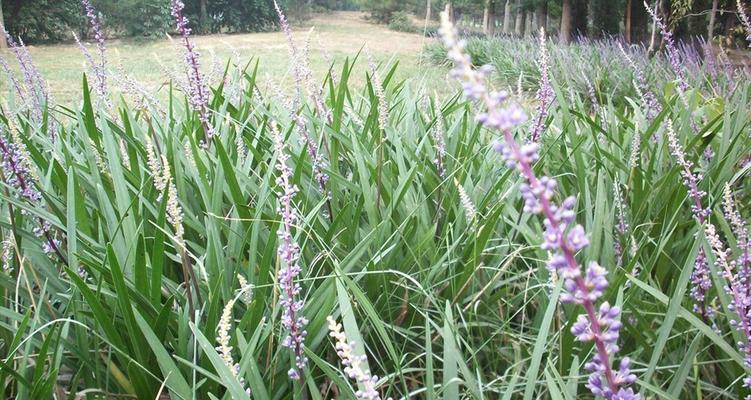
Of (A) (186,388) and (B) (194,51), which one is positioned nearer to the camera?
(A) (186,388)

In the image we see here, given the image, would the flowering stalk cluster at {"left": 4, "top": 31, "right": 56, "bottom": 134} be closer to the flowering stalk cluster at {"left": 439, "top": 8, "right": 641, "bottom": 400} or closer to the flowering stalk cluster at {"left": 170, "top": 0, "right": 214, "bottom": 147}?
the flowering stalk cluster at {"left": 170, "top": 0, "right": 214, "bottom": 147}

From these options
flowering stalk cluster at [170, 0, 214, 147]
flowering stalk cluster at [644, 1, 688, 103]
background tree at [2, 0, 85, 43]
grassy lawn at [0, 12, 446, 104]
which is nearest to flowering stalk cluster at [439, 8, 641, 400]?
flowering stalk cluster at [170, 0, 214, 147]

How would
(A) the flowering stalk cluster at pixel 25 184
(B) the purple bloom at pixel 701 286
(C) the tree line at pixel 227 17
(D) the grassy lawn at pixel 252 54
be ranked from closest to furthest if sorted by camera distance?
(B) the purple bloom at pixel 701 286, (A) the flowering stalk cluster at pixel 25 184, (D) the grassy lawn at pixel 252 54, (C) the tree line at pixel 227 17

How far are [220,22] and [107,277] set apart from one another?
71.8 feet

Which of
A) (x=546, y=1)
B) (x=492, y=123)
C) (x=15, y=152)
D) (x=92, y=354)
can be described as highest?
(x=546, y=1)

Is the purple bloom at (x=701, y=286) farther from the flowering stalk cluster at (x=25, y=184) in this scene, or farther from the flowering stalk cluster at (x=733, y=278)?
the flowering stalk cluster at (x=25, y=184)

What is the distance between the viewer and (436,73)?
14039mm

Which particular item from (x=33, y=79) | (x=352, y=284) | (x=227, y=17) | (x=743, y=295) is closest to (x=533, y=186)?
(x=352, y=284)

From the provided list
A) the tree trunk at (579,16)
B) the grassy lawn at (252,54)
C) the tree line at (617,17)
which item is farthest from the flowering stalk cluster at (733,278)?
the tree trunk at (579,16)

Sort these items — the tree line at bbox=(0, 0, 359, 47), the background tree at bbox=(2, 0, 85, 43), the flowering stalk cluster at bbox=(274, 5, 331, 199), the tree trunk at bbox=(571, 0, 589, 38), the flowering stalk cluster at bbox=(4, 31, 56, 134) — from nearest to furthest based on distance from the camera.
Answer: the flowering stalk cluster at bbox=(274, 5, 331, 199)
the flowering stalk cluster at bbox=(4, 31, 56, 134)
the background tree at bbox=(2, 0, 85, 43)
the tree line at bbox=(0, 0, 359, 47)
the tree trunk at bbox=(571, 0, 589, 38)

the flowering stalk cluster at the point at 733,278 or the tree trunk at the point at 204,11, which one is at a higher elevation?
the tree trunk at the point at 204,11

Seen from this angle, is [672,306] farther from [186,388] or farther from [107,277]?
[107,277]

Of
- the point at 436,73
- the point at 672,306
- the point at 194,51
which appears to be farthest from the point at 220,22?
the point at 672,306

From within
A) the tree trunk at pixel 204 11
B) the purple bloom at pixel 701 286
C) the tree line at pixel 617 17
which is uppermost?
the tree trunk at pixel 204 11
